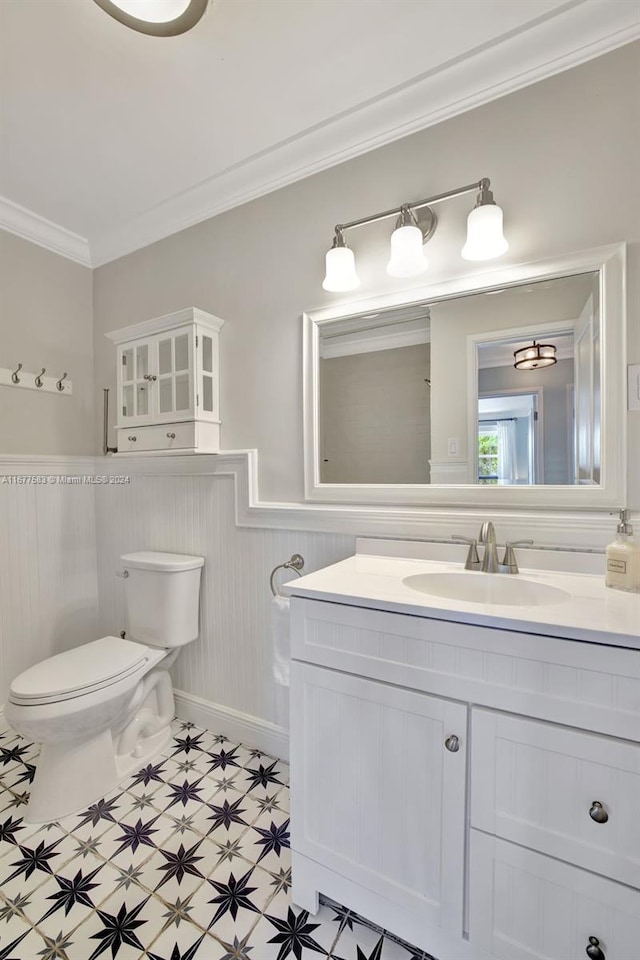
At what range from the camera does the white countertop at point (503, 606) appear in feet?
2.54

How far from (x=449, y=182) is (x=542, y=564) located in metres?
1.20

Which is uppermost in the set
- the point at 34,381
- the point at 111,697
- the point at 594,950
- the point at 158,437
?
the point at 34,381

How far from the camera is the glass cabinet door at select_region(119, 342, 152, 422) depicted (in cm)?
185

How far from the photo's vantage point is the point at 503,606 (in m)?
0.93

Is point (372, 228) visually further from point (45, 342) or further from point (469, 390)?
point (45, 342)

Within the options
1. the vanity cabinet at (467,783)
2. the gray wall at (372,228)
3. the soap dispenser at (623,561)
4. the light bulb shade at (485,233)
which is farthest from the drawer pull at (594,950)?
the light bulb shade at (485,233)

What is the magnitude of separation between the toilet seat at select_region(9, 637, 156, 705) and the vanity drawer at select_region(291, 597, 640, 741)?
2.75 feet

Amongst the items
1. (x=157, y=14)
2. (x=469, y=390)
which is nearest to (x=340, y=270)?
(x=469, y=390)

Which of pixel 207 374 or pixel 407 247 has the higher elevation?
pixel 407 247

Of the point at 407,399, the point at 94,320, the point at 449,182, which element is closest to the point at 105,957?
the point at 407,399

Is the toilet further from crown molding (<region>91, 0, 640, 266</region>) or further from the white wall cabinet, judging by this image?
crown molding (<region>91, 0, 640, 266</region>)

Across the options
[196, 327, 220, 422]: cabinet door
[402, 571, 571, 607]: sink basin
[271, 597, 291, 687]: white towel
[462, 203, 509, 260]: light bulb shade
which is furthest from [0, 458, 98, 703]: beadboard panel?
[462, 203, 509, 260]: light bulb shade

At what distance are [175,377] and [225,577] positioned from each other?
86 centimetres

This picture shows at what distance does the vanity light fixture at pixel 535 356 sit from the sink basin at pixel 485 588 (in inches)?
24.3
